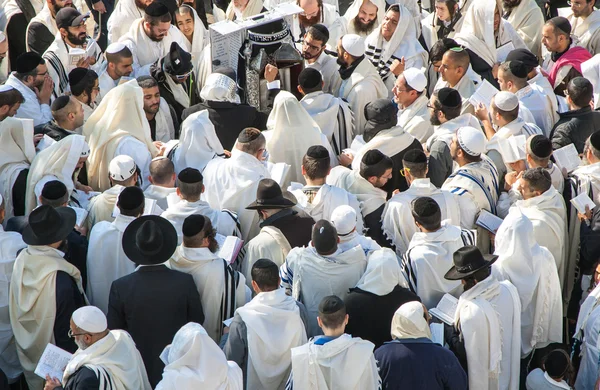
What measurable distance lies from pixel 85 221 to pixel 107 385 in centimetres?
198

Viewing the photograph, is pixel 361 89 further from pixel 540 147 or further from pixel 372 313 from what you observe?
pixel 372 313

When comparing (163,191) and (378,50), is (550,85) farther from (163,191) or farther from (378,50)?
(163,191)

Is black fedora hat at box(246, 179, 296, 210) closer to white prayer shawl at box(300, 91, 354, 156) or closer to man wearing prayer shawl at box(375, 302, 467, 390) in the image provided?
man wearing prayer shawl at box(375, 302, 467, 390)

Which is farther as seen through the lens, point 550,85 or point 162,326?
point 550,85

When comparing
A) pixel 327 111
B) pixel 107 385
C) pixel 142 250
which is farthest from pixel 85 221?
pixel 327 111

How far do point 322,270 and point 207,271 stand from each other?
760 mm

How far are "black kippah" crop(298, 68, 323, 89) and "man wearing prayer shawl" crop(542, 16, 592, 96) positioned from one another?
8.37 ft

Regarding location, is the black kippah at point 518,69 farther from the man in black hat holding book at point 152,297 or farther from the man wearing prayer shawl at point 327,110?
the man in black hat holding book at point 152,297

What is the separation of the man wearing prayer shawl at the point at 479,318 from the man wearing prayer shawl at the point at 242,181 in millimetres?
1838

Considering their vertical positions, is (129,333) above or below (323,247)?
below

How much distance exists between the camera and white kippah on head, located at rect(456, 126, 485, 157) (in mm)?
7840

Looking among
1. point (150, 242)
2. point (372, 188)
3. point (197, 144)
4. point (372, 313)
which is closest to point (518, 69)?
point (372, 188)

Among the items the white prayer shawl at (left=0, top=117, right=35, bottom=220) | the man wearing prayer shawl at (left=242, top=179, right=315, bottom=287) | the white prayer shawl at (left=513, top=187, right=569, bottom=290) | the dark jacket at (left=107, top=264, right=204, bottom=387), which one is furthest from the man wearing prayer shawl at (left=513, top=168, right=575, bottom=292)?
the white prayer shawl at (left=0, top=117, right=35, bottom=220)

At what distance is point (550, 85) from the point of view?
9.64 meters
